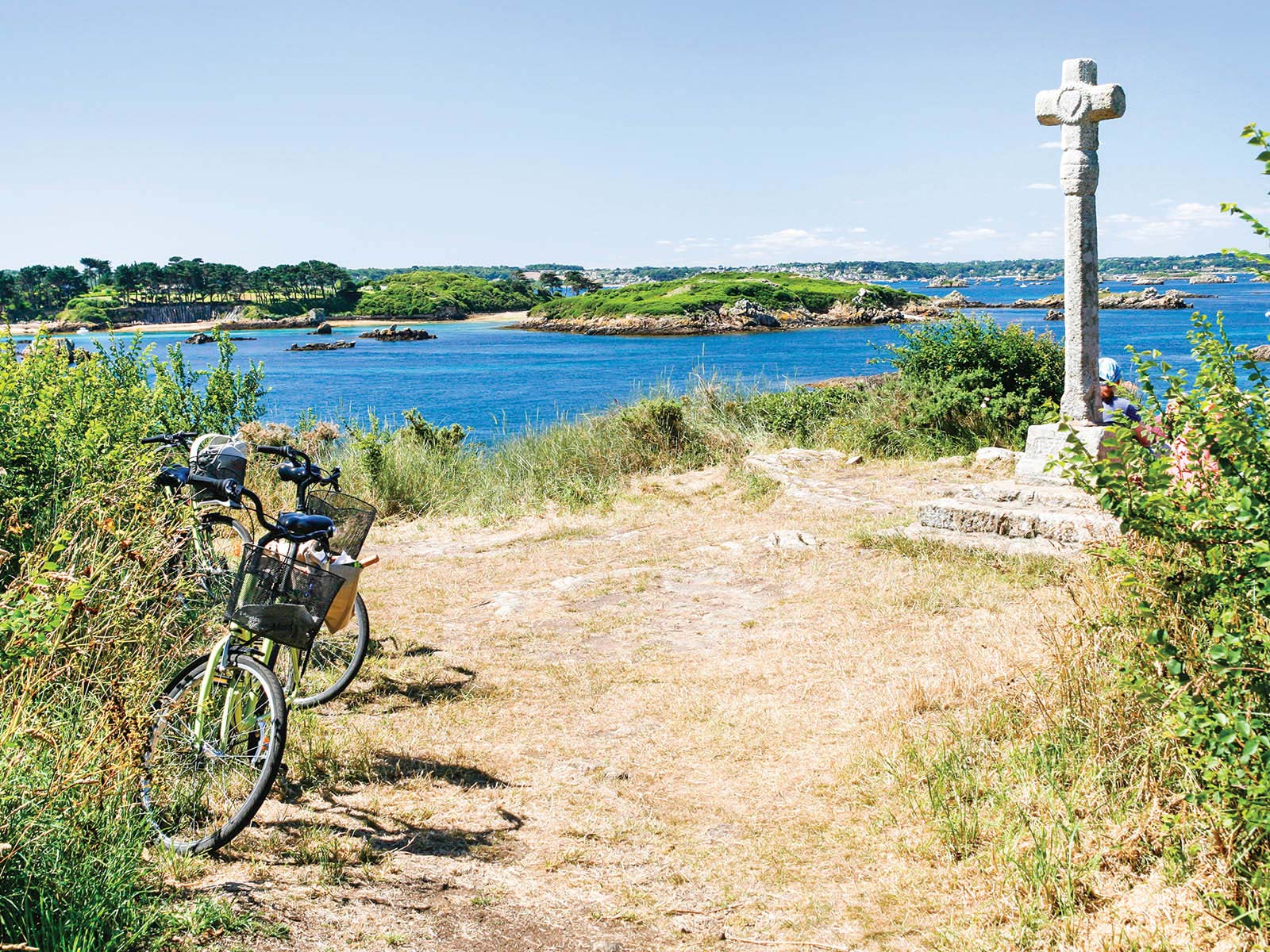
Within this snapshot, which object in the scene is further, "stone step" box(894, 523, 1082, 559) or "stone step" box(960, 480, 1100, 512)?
"stone step" box(960, 480, 1100, 512)

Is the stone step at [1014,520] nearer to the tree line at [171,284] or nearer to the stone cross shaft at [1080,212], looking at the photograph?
the stone cross shaft at [1080,212]

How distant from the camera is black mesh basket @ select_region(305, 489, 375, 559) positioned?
4.68m

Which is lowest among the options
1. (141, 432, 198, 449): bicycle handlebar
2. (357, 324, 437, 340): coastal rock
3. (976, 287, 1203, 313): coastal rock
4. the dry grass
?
the dry grass

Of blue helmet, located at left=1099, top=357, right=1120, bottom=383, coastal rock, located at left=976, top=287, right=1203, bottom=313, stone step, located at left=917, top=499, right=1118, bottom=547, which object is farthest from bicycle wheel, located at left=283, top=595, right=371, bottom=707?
coastal rock, located at left=976, top=287, right=1203, bottom=313

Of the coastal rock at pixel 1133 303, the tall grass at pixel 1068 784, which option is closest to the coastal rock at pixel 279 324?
the coastal rock at pixel 1133 303

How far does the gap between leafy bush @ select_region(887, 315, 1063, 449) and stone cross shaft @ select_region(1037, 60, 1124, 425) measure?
2.24 metres

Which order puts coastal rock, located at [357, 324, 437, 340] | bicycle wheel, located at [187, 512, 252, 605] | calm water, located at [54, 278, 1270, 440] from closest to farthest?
bicycle wheel, located at [187, 512, 252, 605]
calm water, located at [54, 278, 1270, 440]
coastal rock, located at [357, 324, 437, 340]

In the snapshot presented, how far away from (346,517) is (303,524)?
547 millimetres

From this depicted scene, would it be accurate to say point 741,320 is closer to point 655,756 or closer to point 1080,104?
point 1080,104

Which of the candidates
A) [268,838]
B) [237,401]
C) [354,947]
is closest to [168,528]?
[268,838]

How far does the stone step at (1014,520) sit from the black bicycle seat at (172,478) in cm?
549

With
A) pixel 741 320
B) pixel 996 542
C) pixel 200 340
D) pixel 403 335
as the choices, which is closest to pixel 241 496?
pixel 996 542

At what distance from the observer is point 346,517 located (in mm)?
4730

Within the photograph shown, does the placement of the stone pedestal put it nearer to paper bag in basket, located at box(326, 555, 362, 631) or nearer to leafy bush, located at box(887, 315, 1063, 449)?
leafy bush, located at box(887, 315, 1063, 449)
